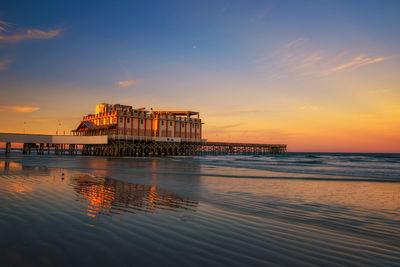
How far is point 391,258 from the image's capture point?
4270 mm

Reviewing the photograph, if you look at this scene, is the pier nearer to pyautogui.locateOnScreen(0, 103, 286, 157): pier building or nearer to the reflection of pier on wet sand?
pyautogui.locateOnScreen(0, 103, 286, 157): pier building

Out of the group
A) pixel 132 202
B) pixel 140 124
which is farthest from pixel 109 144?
pixel 132 202

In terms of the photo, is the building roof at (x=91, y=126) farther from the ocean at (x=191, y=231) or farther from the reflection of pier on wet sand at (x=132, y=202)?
the ocean at (x=191, y=231)

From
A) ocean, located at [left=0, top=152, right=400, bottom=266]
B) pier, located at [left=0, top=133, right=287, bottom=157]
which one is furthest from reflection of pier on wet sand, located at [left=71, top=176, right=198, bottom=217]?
pier, located at [left=0, top=133, right=287, bottom=157]

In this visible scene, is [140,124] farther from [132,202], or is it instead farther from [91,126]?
[132,202]

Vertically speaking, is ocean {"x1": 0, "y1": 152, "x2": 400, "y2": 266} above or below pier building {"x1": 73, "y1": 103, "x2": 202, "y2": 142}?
below

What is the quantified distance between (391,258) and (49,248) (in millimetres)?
5236

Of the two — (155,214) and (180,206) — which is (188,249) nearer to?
(155,214)

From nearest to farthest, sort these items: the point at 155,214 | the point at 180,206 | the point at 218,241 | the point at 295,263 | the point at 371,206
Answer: the point at 295,263 → the point at 218,241 → the point at 155,214 → the point at 180,206 → the point at 371,206

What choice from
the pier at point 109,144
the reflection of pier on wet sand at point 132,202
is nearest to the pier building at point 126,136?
the pier at point 109,144

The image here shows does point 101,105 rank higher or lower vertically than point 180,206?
higher

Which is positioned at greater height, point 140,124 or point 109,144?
point 140,124

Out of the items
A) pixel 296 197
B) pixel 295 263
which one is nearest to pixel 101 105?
pixel 296 197

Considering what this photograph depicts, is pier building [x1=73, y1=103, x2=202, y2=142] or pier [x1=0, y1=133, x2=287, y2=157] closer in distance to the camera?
pier [x1=0, y1=133, x2=287, y2=157]
